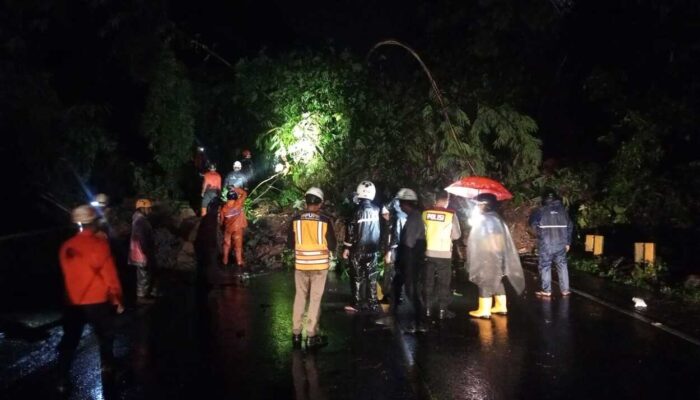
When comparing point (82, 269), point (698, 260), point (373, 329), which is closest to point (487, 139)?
point (698, 260)

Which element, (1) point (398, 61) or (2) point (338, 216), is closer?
(2) point (338, 216)

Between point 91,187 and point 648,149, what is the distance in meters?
13.6

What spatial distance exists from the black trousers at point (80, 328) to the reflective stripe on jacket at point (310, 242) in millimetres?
2163

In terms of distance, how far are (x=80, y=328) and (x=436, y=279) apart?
466cm

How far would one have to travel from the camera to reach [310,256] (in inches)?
300

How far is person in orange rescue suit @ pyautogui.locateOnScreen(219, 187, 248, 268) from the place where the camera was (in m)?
13.6

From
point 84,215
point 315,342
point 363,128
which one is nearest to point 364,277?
point 315,342

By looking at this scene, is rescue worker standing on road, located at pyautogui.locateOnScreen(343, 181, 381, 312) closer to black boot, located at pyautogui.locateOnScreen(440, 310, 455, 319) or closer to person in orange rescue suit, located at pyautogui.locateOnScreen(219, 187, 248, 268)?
black boot, located at pyautogui.locateOnScreen(440, 310, 455, 319)

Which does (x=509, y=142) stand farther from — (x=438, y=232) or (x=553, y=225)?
(x=438, y=232)

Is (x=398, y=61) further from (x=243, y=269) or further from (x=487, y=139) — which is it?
(x=243, y=269)

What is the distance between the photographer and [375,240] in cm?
952

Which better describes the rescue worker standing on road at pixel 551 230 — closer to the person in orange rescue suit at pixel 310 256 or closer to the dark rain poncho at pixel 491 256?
the dark rain poncho at pixel 491 256

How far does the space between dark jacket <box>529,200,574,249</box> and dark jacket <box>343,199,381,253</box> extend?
320 cm

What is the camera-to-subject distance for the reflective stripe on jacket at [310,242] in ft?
25.1
